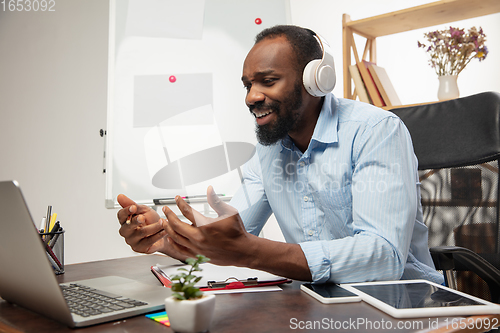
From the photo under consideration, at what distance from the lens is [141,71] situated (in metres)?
0.94

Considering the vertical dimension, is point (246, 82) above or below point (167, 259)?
above

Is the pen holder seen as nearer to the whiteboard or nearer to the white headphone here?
the whiteboard

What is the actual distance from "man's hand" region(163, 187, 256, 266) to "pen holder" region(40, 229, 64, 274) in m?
0.36

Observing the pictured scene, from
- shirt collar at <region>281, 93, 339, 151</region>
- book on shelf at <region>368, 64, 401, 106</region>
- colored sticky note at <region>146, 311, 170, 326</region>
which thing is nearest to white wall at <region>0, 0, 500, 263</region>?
book on shelf at <region>368, 64, 401, 106</region>

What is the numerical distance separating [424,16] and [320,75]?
4.00ft

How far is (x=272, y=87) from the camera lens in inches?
42.0

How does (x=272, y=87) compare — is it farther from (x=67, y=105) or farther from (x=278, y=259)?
(x=67, y=105)

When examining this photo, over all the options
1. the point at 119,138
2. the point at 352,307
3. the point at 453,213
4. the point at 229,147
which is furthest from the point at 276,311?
the point at 453,213

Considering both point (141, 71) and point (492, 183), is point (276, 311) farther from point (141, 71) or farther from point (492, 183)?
point (492, 183)

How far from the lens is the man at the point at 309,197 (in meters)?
0.75

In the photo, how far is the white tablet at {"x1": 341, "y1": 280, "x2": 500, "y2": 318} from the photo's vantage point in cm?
56

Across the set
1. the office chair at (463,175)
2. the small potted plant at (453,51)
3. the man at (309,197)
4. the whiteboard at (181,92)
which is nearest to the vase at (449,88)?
the small potted plant at (453,51)

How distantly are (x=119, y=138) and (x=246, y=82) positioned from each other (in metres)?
0.36

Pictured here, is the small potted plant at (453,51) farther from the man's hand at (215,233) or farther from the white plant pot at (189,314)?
the white plant pot at (189,314)
